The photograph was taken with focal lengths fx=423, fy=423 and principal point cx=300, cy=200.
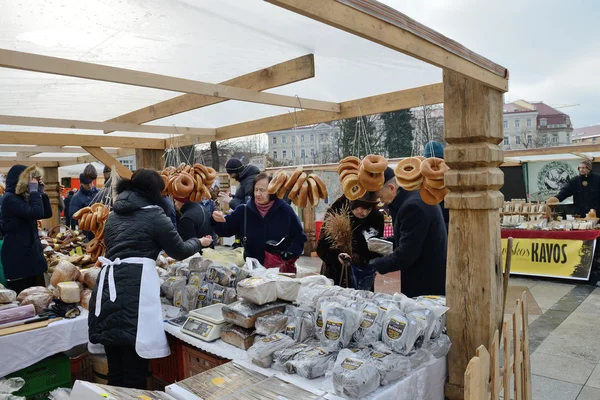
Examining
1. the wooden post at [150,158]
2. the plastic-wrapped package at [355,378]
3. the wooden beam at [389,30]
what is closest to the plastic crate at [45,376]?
the plastic-wrapped package at [355,378]

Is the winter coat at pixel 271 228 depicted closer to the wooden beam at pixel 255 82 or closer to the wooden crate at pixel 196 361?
the wooden beam at pixel 255 82

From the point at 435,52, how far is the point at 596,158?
35.7 ft

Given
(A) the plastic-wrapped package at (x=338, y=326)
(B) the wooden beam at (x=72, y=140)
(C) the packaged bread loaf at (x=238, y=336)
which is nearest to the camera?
(A) the plastic-wrapped package at (x=338, y=326)

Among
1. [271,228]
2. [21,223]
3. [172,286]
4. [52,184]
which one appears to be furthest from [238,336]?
[52,184]

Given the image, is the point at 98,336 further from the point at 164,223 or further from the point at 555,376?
the point at 555,376

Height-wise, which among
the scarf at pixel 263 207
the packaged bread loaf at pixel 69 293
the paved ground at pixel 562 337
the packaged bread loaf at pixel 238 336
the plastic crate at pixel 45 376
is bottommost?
the paved ground at pixel 562 337

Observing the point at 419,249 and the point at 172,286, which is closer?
the point at 419,249

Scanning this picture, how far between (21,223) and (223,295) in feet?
9.60

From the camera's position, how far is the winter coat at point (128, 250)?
2516 mm

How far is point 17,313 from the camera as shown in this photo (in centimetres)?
292

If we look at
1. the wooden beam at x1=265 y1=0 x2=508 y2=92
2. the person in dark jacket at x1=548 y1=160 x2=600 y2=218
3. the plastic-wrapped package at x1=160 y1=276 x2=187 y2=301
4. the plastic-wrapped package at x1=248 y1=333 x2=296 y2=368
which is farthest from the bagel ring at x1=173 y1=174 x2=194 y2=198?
the person in dark jacket at x1=548 y1=160 x2=600 y2=218

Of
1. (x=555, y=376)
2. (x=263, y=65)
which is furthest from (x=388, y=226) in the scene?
(x=263, y=65)

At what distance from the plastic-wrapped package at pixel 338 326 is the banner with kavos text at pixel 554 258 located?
639cm

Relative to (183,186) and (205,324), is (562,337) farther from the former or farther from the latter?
(183,186)
